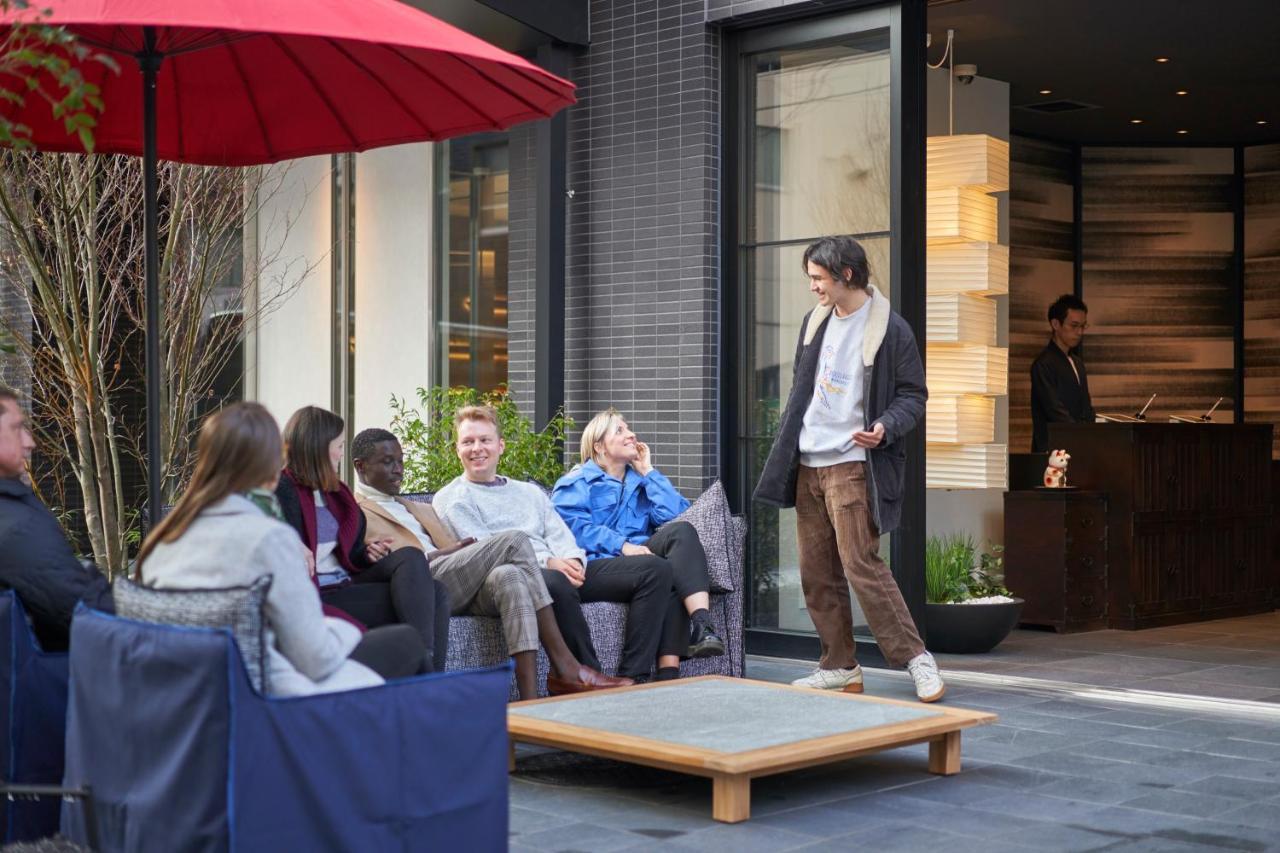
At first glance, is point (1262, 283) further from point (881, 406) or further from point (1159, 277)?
point (881, 406)

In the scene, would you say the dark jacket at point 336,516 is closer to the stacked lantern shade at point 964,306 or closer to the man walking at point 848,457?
the man walking at point 848,457

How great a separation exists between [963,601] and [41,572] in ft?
15.1

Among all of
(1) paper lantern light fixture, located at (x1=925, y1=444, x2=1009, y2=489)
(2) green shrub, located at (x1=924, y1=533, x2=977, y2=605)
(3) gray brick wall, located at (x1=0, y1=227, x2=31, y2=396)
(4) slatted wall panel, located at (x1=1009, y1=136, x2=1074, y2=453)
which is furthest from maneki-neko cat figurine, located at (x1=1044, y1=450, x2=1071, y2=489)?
(3) gray brick wall, located at (x1=0, y1=227, x2=31, y2=396)

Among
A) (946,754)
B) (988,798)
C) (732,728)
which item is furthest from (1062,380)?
(732,728)

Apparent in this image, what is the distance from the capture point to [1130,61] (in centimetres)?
930

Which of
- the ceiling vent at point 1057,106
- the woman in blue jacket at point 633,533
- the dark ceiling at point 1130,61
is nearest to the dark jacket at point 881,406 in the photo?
the woman in blue jacket at point 633,533

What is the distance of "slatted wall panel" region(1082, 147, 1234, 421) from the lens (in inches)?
458

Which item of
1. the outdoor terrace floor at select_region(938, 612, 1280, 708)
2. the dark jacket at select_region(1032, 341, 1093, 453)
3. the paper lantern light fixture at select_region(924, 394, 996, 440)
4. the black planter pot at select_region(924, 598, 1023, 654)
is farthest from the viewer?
the dark jacket at select_region(1032, 341, 1093, 453)

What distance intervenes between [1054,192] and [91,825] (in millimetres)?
Answer: 9768

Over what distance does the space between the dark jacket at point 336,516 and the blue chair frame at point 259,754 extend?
1466 mm

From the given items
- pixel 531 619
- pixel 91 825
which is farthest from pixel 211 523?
pixel 531 619

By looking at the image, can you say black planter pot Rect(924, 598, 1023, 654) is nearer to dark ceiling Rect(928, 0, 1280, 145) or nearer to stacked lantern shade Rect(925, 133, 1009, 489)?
stacked lantern shade Rect(925, 133, 1009, 489)

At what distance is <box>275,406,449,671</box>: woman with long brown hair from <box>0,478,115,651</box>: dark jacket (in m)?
1.02

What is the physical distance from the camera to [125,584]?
115 inches
